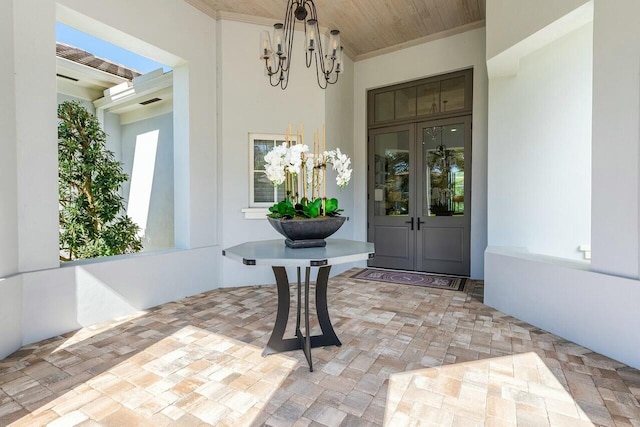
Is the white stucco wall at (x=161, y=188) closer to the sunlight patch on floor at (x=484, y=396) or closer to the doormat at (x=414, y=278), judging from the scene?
the doormat at (x=414, y=278)

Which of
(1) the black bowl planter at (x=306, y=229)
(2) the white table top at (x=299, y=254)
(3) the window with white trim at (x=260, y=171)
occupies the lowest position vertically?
(2) the white table top at (x=299, y=254)

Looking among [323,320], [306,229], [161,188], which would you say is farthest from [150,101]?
[323,320]

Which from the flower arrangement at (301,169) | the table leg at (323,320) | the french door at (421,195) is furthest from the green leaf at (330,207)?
the french door at (421,195)

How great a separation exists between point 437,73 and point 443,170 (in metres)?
1.49

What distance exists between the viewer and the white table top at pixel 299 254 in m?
1.88

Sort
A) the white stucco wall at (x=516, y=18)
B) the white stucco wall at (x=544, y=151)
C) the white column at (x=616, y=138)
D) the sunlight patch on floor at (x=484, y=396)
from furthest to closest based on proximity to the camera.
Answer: the white stucco wall at (x=544, y=151)
the white stucco wall at (x=516, y=18)
the white column at (x=616, y=138)
the sunlight patch on floor at (x=484, y=396)

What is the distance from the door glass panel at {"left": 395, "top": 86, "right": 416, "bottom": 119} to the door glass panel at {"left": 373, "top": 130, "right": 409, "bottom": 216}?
294 millimetres

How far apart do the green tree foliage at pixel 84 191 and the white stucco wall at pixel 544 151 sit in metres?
5.06

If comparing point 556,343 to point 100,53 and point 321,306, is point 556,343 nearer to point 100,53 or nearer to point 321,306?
point 321,306

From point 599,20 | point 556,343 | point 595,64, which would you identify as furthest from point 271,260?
point 599,20

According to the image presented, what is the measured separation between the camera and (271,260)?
1889 millimetres

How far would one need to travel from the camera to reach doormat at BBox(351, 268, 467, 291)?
4.43m

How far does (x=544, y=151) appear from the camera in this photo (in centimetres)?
362

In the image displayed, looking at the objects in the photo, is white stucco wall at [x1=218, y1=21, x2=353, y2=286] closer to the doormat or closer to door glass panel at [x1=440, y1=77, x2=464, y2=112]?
the doormat
